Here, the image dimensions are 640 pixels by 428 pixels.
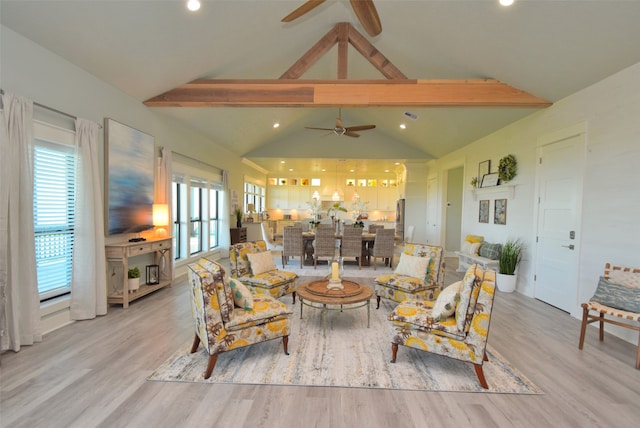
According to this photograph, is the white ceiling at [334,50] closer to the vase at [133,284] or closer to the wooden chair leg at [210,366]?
the vase at [133,284]

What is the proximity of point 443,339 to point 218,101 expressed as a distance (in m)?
4.47

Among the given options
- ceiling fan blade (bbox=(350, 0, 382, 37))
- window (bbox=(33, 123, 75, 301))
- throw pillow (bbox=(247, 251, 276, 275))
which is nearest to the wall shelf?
ceiling fan blade (bbox=(350, 0, 382, 37))

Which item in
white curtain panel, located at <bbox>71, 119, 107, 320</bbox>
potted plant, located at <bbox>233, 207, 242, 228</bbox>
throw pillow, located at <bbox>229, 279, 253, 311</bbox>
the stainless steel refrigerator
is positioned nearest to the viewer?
throw pillow, located at <bbox>229, 279, 253, 311</bbox>

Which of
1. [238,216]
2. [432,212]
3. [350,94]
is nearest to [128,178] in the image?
[350,94]

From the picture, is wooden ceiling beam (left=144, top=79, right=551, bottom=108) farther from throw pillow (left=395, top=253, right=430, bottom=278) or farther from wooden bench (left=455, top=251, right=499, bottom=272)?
wooden bench (left=455, top=251, right=499, bottom=272)

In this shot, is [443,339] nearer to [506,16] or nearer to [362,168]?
[506,16]

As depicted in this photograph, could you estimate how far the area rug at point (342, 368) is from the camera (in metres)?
2.34

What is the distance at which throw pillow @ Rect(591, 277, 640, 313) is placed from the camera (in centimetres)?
276

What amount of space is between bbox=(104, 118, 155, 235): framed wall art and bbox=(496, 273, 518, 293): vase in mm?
5936

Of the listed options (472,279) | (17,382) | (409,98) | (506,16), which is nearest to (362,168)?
(409,98)

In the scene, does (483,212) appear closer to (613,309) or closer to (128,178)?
(613,309)

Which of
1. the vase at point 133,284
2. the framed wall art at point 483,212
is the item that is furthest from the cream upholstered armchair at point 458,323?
the framed wall art at point 483,212

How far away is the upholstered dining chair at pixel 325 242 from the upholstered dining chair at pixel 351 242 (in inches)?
9.3

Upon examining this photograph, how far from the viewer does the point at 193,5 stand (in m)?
3.13
